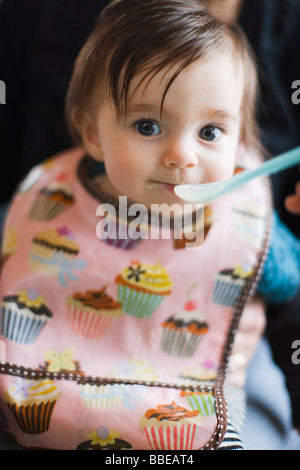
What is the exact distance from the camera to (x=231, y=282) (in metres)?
0.62

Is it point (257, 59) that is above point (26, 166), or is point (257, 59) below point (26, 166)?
above

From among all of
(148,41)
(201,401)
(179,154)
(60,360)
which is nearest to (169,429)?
(201,401)

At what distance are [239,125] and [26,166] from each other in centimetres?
48

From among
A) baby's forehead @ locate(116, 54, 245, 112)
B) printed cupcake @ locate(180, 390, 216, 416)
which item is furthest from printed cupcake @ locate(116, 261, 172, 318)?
baby's forehead @ locate(116, 54, 245, 112)

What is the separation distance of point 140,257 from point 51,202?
15 cm

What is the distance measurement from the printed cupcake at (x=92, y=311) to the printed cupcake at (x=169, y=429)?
0.42ft

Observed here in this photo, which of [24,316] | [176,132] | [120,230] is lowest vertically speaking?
[24,316]

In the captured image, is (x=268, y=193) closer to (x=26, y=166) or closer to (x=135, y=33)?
(x=135, y=33)

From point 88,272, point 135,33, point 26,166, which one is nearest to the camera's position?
point 135,33

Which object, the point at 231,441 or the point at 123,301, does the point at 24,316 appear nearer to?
the point at 123,301

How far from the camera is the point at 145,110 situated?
18.3 inches

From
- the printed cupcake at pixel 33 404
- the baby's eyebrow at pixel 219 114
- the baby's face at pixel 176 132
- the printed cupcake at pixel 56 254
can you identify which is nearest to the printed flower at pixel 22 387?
the printed cupcake at pixel 33 404

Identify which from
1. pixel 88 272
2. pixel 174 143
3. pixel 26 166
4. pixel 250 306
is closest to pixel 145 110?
pixel 174 143

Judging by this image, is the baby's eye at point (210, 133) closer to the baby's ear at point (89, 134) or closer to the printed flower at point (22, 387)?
the baby's ear at point (89, 134)
